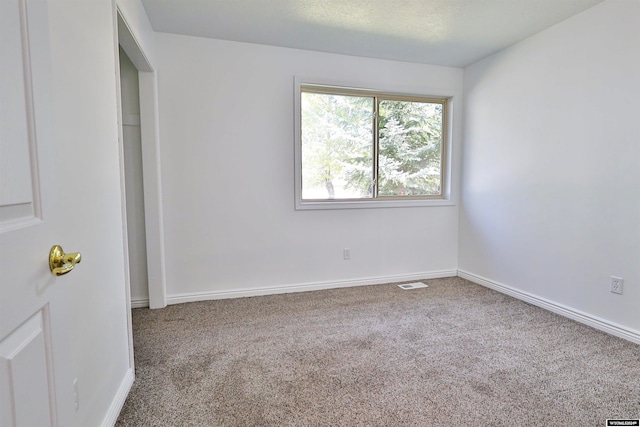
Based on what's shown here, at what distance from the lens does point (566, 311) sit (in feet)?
8.81

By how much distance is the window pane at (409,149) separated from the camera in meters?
3.63

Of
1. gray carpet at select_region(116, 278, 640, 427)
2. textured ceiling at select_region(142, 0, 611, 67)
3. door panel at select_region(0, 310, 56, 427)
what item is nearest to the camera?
door panel at select_region(0, 310, 56, 427)

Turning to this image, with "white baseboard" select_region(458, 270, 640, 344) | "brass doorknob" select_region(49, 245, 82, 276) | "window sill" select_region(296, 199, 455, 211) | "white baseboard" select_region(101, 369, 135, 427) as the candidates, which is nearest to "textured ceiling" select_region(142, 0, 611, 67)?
"window sill" select_region(296, 199, 455, 211)

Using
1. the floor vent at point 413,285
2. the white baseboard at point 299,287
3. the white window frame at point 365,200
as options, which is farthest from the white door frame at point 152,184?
the floor vent at point 413,285

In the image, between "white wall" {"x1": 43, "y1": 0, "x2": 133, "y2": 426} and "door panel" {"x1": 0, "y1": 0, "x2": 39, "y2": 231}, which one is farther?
"white wall" {"x1": 43, "y1": 0, "x2": 133, "y2": 426}

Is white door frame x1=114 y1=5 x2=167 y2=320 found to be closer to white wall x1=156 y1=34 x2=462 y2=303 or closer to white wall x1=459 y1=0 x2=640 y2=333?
white wall x1=156 y1=34 x2=462 y2=303

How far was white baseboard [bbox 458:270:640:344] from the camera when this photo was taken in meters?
2.29

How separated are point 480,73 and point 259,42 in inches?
95.0

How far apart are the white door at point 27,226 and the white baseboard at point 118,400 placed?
79cm

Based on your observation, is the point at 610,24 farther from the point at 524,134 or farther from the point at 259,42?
the point at 259,42

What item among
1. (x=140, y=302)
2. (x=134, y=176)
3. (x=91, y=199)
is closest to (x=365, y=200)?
(x=134, y=176)

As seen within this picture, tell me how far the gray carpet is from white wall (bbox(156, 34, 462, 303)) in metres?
0.47

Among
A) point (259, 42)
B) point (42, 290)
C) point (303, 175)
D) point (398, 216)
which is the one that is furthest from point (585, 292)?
point (259, 42)

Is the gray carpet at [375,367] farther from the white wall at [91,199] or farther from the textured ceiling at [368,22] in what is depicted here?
the textured ceiling at [368,22]
